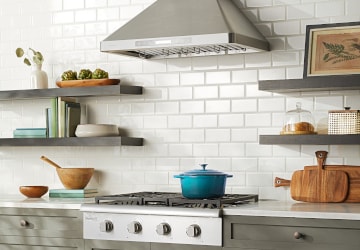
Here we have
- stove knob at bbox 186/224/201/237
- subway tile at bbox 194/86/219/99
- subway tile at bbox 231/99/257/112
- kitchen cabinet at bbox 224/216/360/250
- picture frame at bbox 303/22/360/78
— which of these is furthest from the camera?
subway tile at bbox 194/86/219/99

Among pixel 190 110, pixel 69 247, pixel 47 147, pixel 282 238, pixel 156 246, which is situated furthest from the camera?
pixel 47 147

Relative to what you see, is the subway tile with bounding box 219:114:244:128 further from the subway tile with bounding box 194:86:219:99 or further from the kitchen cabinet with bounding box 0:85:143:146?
the kitchen cabinet with bounding box 0:85:143:146

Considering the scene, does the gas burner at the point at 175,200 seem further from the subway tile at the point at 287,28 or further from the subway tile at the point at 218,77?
the subway tile at the point at 287,28

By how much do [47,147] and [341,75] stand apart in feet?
7.83

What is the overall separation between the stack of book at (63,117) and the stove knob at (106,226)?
1.08 meters

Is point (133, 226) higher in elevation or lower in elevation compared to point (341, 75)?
lower

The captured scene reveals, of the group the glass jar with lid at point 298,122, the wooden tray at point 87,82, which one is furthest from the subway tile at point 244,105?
the wooden tray at point 87,82

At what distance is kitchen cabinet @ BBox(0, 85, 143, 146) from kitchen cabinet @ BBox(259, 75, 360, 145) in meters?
1.00

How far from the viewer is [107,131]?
556cm

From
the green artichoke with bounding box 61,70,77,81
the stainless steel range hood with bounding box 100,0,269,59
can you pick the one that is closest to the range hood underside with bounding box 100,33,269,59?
the stainless steel range hood with bounding box 100,0,269,59

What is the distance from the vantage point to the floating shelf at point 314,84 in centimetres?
471

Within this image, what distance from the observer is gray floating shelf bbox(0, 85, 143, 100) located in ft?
18.0

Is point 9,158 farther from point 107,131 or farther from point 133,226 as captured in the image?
point 133,226

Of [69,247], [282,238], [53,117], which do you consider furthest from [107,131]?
[282,238]
